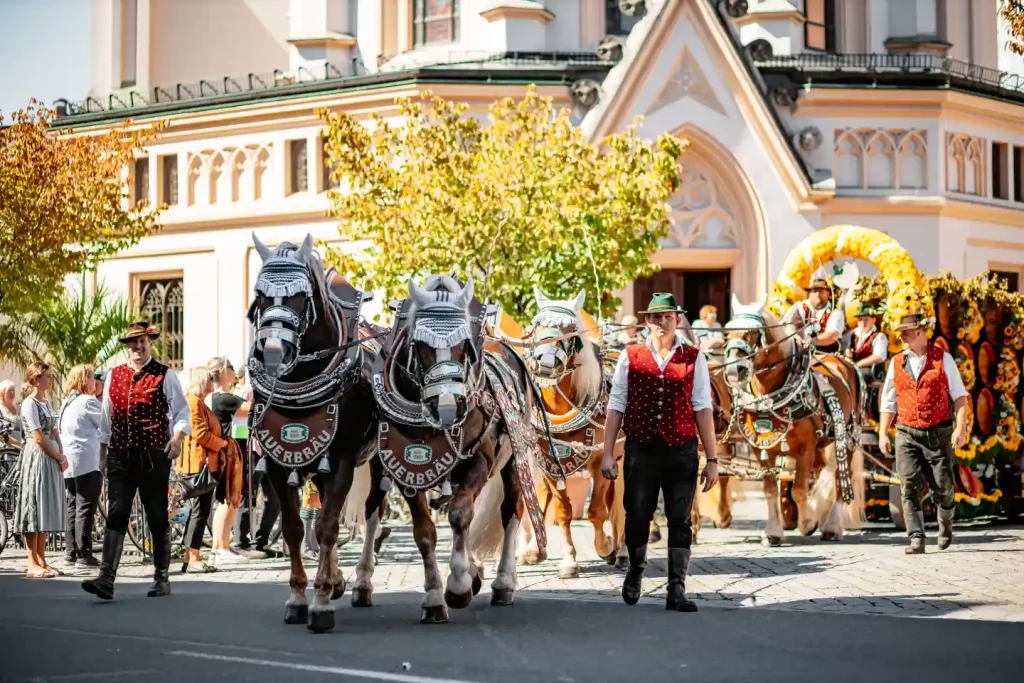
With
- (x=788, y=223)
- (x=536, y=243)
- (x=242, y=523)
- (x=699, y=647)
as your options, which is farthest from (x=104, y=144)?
(x=699, y=647)

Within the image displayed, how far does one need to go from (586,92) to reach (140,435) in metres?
20.3

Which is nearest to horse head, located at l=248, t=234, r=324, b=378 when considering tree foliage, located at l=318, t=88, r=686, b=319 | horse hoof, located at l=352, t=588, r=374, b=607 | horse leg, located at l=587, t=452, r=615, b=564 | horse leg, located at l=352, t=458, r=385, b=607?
horse leg, located at l=352, t=458, r=385, b=607

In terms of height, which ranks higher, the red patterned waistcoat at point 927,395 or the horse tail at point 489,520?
the red patterned waistcoat at point 927,395

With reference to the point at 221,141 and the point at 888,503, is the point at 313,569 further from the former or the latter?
the point at 221,141

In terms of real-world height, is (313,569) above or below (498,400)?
below

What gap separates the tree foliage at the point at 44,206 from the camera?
847 inches

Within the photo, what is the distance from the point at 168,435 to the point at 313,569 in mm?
2549

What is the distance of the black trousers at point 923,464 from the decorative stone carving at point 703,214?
705 inches

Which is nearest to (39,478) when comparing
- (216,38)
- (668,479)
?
→ (668,479)

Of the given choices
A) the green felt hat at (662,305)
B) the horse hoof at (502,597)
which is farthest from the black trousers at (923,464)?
the horse hoof at (502,597)

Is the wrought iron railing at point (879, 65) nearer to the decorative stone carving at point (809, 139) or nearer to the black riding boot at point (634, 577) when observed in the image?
the decorative stone carving at point (809, 139)

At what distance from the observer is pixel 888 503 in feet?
63.1

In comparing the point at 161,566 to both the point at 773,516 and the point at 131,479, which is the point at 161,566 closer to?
the point at 131,479

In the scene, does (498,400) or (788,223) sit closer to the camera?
(498,400)
